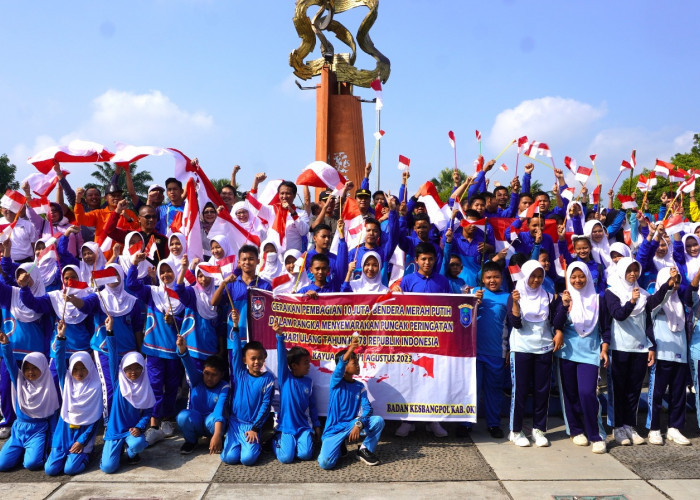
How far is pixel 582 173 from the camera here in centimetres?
842

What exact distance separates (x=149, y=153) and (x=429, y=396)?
186 inches

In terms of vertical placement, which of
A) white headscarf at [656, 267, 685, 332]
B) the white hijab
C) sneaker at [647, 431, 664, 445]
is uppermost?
the white hijab

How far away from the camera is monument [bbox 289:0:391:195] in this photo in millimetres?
16766

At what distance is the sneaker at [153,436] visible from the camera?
5477 millimetres

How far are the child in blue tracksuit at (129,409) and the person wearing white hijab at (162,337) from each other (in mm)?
429

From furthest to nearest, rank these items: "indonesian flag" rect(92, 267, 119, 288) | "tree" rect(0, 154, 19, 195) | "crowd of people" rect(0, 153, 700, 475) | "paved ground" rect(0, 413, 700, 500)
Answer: "tree" rect(0, 154, 19, 195) → "indonesian flag" rect(92, 267, 119, 288) → "crowd of people" rect(0, 153, 700, 475) → "paved ground" rect(0, 413, 700, 500)

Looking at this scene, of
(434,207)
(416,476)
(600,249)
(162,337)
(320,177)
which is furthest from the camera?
(320,177)

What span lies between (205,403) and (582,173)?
5947mm

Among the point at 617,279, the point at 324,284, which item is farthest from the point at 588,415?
the point at 324,284

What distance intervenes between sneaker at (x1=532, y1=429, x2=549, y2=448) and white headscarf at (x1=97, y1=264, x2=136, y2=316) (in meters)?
4.00

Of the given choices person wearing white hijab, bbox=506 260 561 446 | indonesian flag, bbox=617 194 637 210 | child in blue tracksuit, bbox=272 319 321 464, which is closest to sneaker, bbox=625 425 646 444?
person wearing white hijab, bbox=506 260 561 446

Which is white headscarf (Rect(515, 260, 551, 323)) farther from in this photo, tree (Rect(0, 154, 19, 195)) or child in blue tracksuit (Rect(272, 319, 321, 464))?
tree (Rect(0, 154, 19, 195))

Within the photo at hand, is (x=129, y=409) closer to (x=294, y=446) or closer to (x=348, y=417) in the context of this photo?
(x=294, y=446)

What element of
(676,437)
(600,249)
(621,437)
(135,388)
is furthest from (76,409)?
(600,249)
